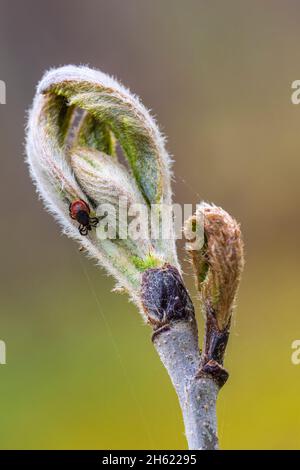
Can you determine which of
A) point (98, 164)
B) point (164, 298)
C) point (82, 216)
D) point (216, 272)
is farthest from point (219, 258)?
point (98, 164)

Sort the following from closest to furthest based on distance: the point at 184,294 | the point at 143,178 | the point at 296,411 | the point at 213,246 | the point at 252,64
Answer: the point at 213,246 < the point at 184,294 < the point at 143,178 < the point at 296,411 < the point at 252,64

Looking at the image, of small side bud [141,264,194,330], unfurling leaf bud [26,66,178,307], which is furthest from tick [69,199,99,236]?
small side bud [141,264,194,330]

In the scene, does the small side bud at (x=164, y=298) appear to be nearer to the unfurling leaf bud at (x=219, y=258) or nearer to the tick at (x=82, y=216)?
the unfurling leaf bud at (x=219, y=258)

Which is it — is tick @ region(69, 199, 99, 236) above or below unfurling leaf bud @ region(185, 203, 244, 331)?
above

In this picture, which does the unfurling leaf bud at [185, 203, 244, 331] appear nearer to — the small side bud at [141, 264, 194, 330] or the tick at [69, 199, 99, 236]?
the small side bud at [141, 264, 194, 330]

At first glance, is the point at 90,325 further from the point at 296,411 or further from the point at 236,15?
the point at 236,15

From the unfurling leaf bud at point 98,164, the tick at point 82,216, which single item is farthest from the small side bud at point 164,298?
the tick at point 82,216

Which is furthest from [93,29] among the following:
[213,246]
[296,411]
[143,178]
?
[213,246]

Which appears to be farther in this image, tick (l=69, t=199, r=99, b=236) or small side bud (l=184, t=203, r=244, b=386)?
tick (l=69, t=199, r=99, b=236)
